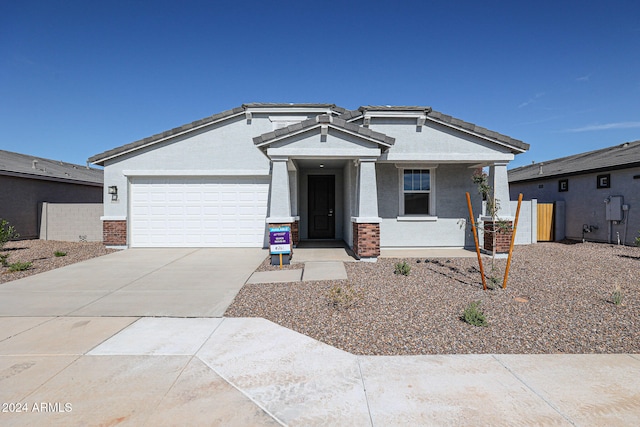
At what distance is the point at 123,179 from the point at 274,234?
273 inches

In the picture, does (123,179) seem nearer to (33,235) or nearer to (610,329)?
(33,235)

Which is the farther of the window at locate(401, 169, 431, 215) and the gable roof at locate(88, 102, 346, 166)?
the gable roof at locate(88, 102, 346, 166)

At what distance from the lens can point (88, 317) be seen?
4.88 metres

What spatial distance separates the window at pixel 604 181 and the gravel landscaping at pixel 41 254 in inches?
757

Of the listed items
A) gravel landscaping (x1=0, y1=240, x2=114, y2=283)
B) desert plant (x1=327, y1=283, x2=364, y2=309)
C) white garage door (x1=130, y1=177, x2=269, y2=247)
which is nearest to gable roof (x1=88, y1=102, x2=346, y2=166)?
white garage door (x1=130, y1=177, x2=269, y2=247)

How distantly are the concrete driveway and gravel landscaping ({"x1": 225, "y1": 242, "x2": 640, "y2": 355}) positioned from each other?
0.78 m

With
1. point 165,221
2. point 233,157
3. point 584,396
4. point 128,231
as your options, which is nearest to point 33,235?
point 128,231

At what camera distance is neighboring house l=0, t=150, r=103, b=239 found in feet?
44.1

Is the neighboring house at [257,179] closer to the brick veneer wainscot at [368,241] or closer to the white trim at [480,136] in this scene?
the white trim at [480,136]

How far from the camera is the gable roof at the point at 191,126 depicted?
1152 cm

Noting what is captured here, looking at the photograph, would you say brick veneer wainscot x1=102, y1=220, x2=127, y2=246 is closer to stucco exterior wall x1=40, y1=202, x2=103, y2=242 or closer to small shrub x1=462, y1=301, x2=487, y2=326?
stucco exterior wall x1=40, y1=202, x2=103, y2=242

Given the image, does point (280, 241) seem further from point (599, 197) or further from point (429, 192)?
point (599, 197)

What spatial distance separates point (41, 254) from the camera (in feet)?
34.4

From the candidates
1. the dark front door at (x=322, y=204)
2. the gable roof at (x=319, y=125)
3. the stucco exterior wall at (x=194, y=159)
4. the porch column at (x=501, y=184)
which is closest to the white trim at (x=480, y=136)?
the porch column at (x=501, y=184)
